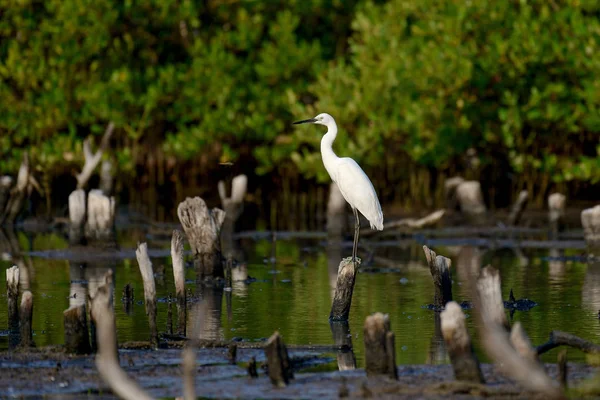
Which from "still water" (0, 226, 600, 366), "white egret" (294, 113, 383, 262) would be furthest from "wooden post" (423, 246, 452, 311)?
"white egret" (294, 113, 383, 262)

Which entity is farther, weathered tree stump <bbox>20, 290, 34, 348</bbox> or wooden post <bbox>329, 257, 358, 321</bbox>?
wooden post <bbox>329, 257, 358, 321</bbox>

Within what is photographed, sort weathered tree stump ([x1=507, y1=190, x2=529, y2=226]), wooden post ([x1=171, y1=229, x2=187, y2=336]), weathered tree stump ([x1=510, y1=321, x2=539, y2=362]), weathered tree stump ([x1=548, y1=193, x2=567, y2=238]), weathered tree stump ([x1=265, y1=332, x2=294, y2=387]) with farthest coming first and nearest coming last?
weathered tree stump ([x1=507, y1=190, x2=529, y2=226]), weathered tree stump ([x1=548, y1=193, x2=567, y2=238]), wooden post ([x1=171, y1=229, x2=187, y2=336]), weathered tree stump ([x1=265, y1=332, x2=294, y2=387]), weathered tree stump ([x1=510, y1=321, x2=539, y2=362])

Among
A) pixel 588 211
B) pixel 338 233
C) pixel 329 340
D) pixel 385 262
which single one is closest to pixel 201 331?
pixel 329 340

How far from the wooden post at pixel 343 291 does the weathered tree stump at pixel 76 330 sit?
2948 millimetres

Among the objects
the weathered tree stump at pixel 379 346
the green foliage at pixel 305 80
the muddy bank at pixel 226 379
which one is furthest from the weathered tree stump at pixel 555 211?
the weathered tree stump at pixel 379 346

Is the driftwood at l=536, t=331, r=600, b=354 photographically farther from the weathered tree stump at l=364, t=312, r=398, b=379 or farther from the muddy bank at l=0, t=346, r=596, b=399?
the weathered tree stump at l=364, t=312, r=398, b=379

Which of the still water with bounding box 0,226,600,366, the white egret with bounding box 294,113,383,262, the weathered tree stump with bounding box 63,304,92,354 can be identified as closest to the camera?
the weathered tree stump with bounding box 63,304,92,354

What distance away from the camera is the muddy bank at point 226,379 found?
350 inches

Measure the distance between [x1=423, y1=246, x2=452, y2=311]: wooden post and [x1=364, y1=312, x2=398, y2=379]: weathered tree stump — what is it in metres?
3.71

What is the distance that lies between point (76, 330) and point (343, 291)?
10.9 ft

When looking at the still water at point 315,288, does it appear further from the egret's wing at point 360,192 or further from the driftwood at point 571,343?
the egret's wing at point 360,192

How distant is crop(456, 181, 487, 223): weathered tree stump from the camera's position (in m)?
25.0

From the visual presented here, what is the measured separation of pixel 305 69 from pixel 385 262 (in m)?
11.4

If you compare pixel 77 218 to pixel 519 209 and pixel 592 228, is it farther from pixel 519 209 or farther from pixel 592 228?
pixel 519 209
